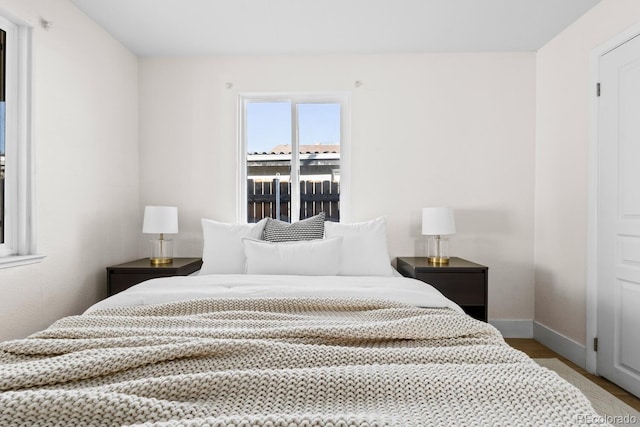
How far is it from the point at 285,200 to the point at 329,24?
4.99 feet

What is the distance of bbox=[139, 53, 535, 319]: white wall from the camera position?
141 inches

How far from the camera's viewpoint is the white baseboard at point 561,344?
9.59 ft

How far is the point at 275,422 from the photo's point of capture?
0.82m

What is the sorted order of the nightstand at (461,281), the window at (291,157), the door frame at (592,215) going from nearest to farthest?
the door frame at (592,215), the nightstand at (461,281), the window at (291,157)

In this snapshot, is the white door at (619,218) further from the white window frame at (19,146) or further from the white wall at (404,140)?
the white window frame at (19,146)

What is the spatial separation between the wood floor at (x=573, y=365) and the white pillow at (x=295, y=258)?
5.48ft

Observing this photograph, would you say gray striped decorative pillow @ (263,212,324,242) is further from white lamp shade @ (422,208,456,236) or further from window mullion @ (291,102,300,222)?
white lamp shade @ (422,208,456,236)

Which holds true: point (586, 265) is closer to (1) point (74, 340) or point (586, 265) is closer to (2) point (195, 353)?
(2) point (195, 353)

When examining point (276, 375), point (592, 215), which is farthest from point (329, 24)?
point (276, 375)

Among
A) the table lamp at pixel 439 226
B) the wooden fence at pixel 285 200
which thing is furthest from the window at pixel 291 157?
the table lamp at pixel 439 226

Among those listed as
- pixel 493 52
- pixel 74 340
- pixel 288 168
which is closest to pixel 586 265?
pixel 493 52

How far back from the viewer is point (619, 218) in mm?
2533

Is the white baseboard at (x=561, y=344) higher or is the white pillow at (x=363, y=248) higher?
the white pillow at (x=363, y=248)

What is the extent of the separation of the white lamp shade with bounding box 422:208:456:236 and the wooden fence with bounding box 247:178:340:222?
860 millimetres
